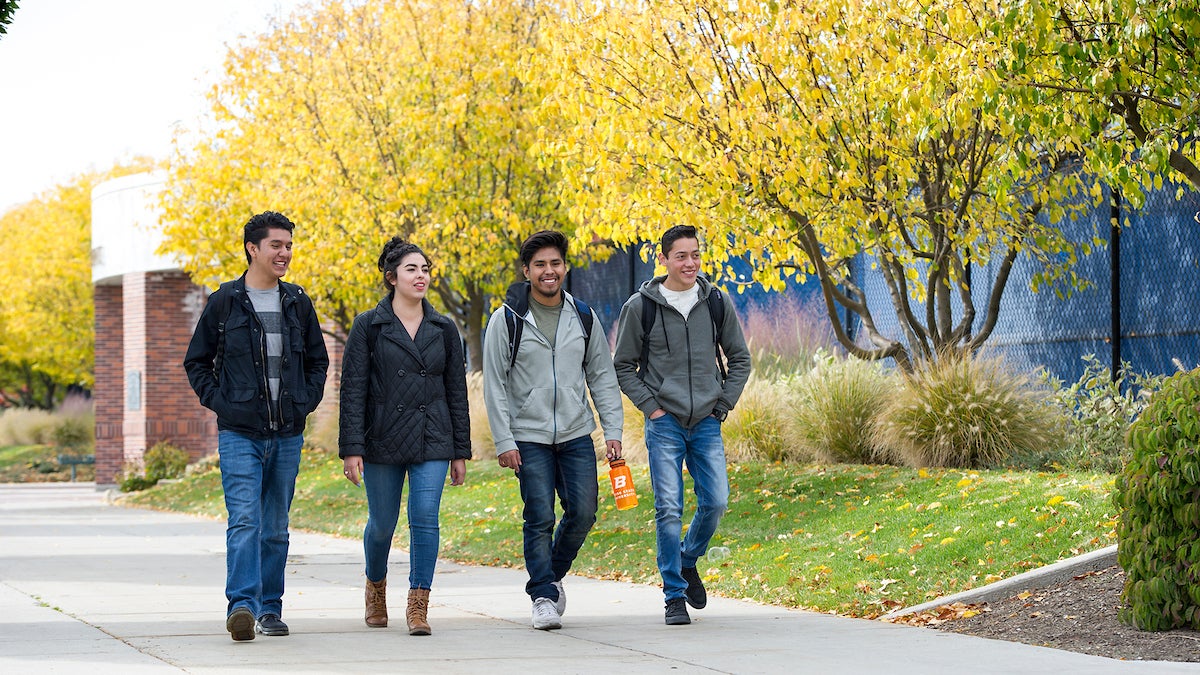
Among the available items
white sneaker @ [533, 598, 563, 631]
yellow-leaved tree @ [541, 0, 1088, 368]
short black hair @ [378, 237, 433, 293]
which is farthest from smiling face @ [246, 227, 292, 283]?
yellow-leaved tree @ [541, 0, 1088, 368]

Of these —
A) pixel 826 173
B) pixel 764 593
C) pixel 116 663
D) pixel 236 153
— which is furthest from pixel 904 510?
pixel 236 153

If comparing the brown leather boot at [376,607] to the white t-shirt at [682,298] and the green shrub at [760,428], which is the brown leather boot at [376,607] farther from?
the green shrub at [760,428]

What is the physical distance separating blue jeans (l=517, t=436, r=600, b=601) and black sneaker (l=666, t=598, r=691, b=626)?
61 cm

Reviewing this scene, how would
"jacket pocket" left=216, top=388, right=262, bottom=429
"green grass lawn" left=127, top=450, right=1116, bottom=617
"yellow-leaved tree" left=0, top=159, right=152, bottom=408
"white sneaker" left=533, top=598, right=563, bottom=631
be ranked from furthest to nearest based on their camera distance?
"yellow-leaved tree" left=0, top=159, right=152, bottom=408 < "green grass lawn" left=127, top=450, right=1116, bottom=617 < "white sneaker" left=533, top=598, right=563, bottom=631 < "jacket pocket" left=216, top=388, right=262, bottom=429

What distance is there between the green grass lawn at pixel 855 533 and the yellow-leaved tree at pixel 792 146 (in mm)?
1942

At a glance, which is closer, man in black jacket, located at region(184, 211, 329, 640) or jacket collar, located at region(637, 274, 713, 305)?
man in black jacket, located at region(184, 211, 329, 640)

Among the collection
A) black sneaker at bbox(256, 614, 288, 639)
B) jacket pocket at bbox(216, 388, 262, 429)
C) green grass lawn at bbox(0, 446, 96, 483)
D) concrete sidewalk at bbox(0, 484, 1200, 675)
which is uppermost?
jacket pocket at bbox(216, 388, 262, 429)

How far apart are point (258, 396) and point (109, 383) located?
84.2ft

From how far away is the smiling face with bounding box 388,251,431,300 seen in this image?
25.2 ft

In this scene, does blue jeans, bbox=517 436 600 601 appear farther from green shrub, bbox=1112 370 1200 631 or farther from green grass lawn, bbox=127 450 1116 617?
green shrub, bbox=1112 370 1200 631

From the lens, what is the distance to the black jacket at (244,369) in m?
7.42

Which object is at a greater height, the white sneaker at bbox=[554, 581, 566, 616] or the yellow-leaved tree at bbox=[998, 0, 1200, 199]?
the yellow-leaved tree at bbox=[998, 0, 1200, 199]

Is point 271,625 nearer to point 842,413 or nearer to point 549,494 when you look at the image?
point 549,494

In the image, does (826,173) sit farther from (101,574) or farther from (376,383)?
(101,574)
